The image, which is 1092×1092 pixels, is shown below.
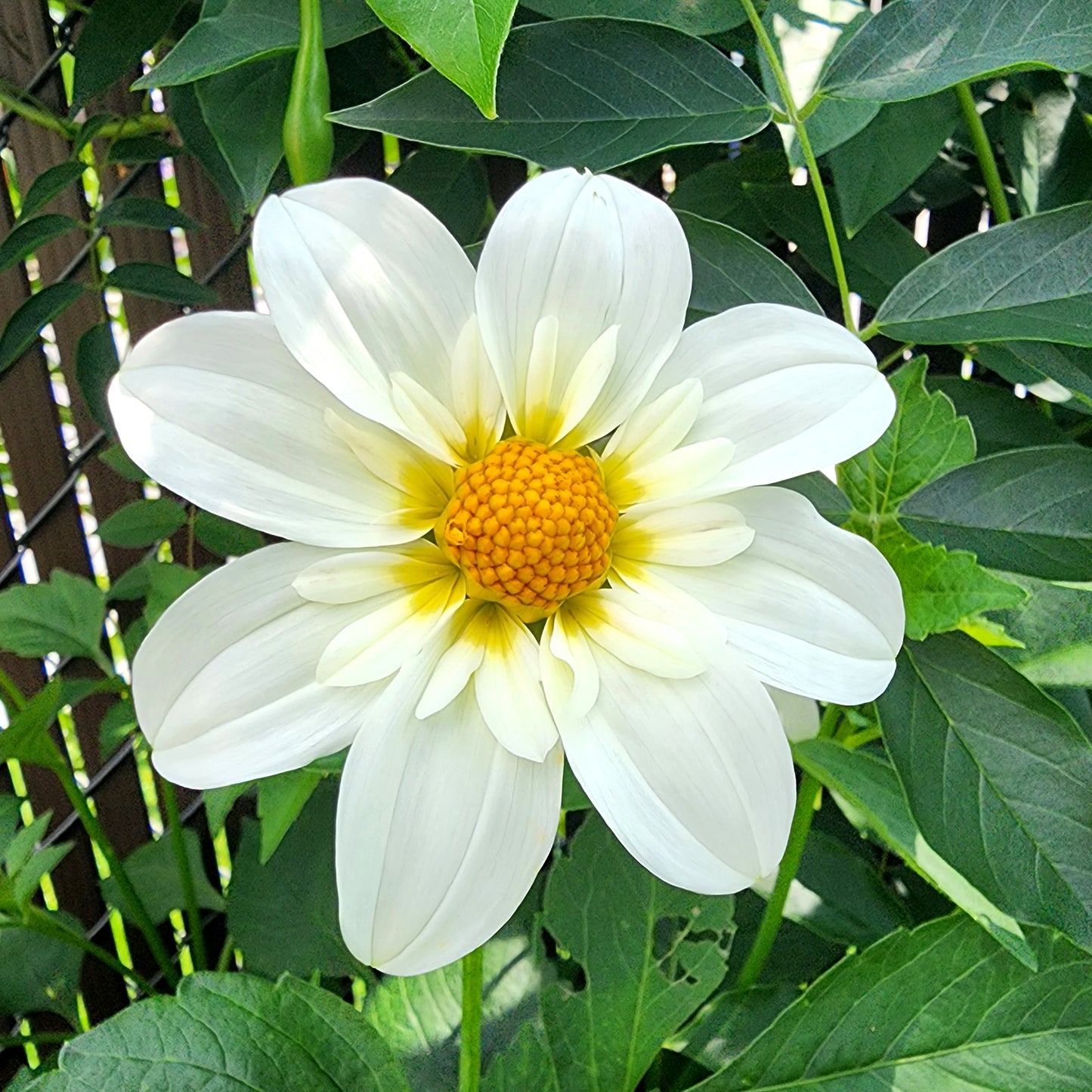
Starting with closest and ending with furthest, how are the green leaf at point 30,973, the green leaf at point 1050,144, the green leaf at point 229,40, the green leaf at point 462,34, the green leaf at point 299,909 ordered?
the green leaf at point 462,34 < the green leaf at point 229,40 < the green leaf at point 1050,144 < the green leaf at point 299,909 < the green leaf at point 30,973

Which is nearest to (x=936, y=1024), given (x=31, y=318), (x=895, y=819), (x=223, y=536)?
(x=895, y=819)

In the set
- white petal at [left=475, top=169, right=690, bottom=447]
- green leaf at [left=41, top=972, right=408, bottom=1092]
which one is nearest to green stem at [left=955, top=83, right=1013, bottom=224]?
white petal at [left=475, top=169, right=690, bottom=447]

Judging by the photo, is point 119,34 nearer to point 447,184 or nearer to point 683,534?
point 447,184

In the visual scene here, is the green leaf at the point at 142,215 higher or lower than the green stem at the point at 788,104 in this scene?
lower

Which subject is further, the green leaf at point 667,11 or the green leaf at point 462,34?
the green leaf at point 667,11

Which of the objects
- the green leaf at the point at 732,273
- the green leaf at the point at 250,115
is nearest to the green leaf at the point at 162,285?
the green leaf at the point at 250,115

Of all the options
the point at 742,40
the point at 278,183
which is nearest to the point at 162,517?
the point at 278,183

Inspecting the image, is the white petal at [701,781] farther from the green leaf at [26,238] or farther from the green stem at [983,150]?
the green leaf at [26,238]
